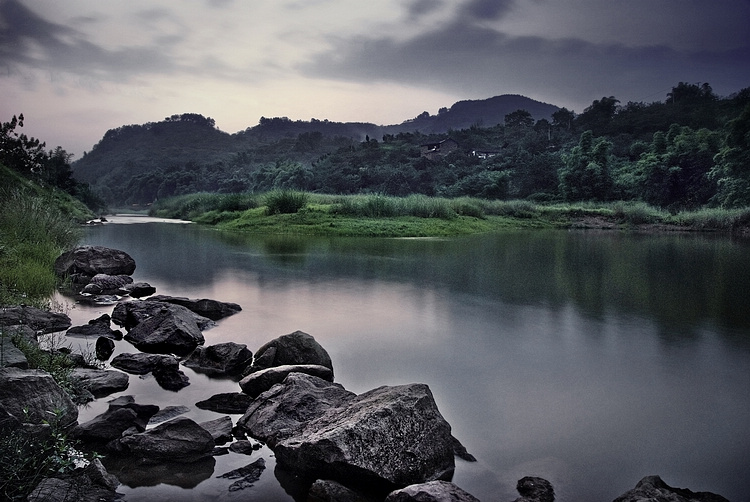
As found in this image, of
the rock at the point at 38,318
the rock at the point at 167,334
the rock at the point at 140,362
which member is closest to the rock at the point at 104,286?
the rock at the point at 38,318

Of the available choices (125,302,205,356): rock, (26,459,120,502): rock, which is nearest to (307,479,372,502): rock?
(26,459,120,502): rock

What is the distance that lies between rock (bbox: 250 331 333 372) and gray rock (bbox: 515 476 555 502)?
2.90m

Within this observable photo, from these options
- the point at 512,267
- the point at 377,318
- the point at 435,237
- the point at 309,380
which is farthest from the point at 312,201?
the point at 309,380

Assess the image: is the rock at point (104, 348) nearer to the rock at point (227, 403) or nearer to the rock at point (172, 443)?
the rock at point (227, 403)

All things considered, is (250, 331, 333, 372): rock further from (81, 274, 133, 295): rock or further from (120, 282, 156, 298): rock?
(81, 274, 133, 295): rock

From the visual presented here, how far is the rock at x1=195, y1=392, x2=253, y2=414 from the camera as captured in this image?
5.33 metres

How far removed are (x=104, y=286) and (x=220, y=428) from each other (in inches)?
321

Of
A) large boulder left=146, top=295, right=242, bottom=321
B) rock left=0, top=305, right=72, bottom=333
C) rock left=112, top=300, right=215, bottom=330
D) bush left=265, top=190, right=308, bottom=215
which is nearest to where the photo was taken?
rock left=0, top=305, right=72, bottom=333

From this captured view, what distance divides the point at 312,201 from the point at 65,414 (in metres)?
32.6

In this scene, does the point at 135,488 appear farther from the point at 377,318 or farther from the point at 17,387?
the point at 377,318

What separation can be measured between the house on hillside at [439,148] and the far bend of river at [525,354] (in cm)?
5272

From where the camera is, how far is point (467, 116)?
184 m

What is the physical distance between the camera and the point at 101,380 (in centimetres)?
574

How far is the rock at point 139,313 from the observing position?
8.28m
